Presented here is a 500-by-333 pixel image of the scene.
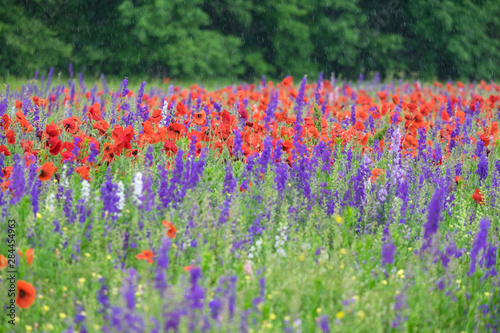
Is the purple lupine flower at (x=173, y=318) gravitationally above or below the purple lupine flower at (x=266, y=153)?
below

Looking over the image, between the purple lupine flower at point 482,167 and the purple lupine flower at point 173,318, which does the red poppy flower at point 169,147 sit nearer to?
the purple lupine flower at point 173,318

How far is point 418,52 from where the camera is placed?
65.7ft

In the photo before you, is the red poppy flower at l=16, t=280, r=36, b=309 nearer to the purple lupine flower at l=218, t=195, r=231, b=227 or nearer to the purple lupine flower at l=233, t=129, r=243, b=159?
the purple lupine flower at l=218, t=195, r=231, b=227

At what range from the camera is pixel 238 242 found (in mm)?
2998

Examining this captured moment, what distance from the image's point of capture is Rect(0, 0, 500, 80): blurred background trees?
1352 centimetres

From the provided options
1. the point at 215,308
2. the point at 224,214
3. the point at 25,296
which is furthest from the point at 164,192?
the point at 215,308

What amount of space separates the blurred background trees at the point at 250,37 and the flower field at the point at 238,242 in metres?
9.64

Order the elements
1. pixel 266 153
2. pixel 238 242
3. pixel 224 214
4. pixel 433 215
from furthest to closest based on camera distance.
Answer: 1. pixel 266 153
2. pixel 224 214
3. pixel 238 242
4. pixel 433 215

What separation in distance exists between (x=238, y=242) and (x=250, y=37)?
14.7 meters

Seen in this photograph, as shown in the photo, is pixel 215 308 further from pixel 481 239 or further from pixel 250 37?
pixel 250 37

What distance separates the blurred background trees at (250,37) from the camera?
13.5 metres

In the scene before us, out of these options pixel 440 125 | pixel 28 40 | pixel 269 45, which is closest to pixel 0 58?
pixel 28 40

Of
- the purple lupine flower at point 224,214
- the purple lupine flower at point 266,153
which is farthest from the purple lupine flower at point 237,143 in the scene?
the purple lupine flower at point 224,214

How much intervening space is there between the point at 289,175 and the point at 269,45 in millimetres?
14110
